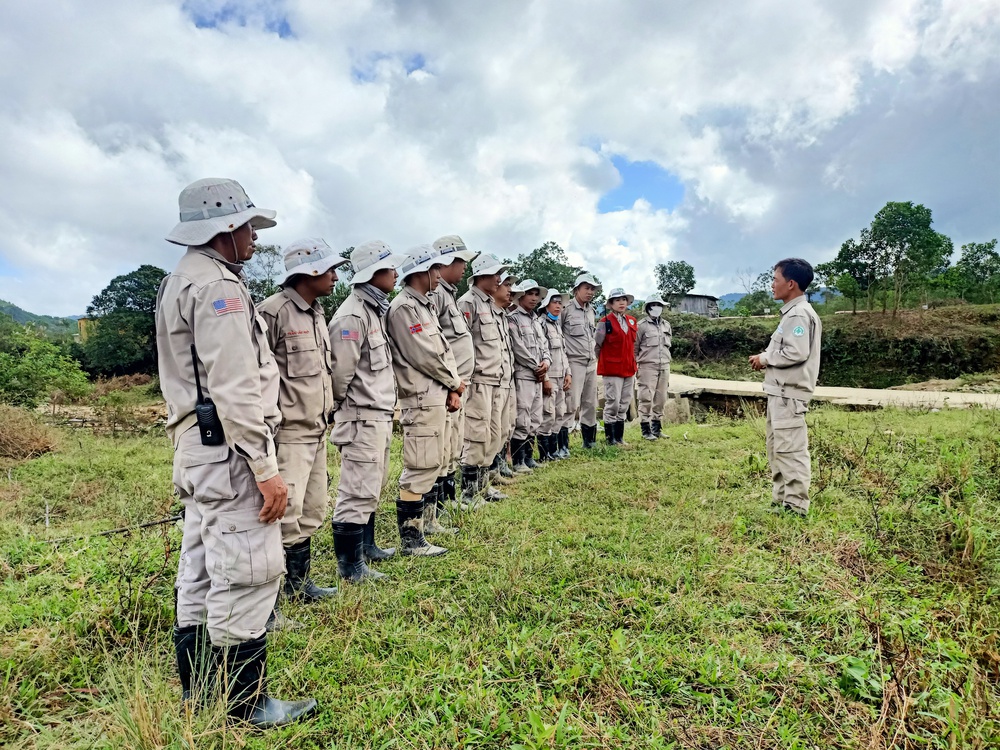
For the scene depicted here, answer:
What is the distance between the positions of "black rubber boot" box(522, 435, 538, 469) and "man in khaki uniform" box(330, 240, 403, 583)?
3029mm

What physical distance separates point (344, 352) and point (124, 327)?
23.1 metres

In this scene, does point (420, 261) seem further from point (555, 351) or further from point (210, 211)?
point (555, 351)

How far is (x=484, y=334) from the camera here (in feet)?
17.0

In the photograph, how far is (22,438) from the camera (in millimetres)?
7355

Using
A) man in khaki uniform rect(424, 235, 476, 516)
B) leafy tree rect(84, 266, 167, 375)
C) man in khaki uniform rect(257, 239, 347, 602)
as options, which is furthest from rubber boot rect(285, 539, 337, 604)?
leafy tree rect(84, 266, 167, 375)

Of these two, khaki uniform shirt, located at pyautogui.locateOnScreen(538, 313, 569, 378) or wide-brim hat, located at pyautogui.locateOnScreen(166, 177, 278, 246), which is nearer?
wide-brim hat, located at pyautogui.locateOnScreen(166, 177, 278, 246)

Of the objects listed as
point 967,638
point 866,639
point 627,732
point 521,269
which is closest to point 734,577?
Answer: point 866,639

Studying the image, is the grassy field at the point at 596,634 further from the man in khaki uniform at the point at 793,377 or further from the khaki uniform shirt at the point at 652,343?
the khaki uniform shirt at the point at 652,343

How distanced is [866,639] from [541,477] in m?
3.44

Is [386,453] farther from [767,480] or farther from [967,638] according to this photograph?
[767,480]

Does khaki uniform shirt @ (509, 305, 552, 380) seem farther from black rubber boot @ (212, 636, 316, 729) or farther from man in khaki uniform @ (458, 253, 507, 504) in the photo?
black rubber boot @ (212, 636, 316, 729)

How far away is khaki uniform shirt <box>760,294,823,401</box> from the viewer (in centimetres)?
396

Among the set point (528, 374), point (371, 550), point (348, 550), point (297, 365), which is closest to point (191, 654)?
point (348, 550)

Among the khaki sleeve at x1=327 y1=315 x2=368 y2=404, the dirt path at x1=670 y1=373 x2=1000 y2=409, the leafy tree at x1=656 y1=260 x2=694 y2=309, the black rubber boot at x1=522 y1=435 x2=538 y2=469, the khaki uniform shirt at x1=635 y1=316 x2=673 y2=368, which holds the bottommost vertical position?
the black rubber boot at x1=522 y1=435 x2=538 y2=469
